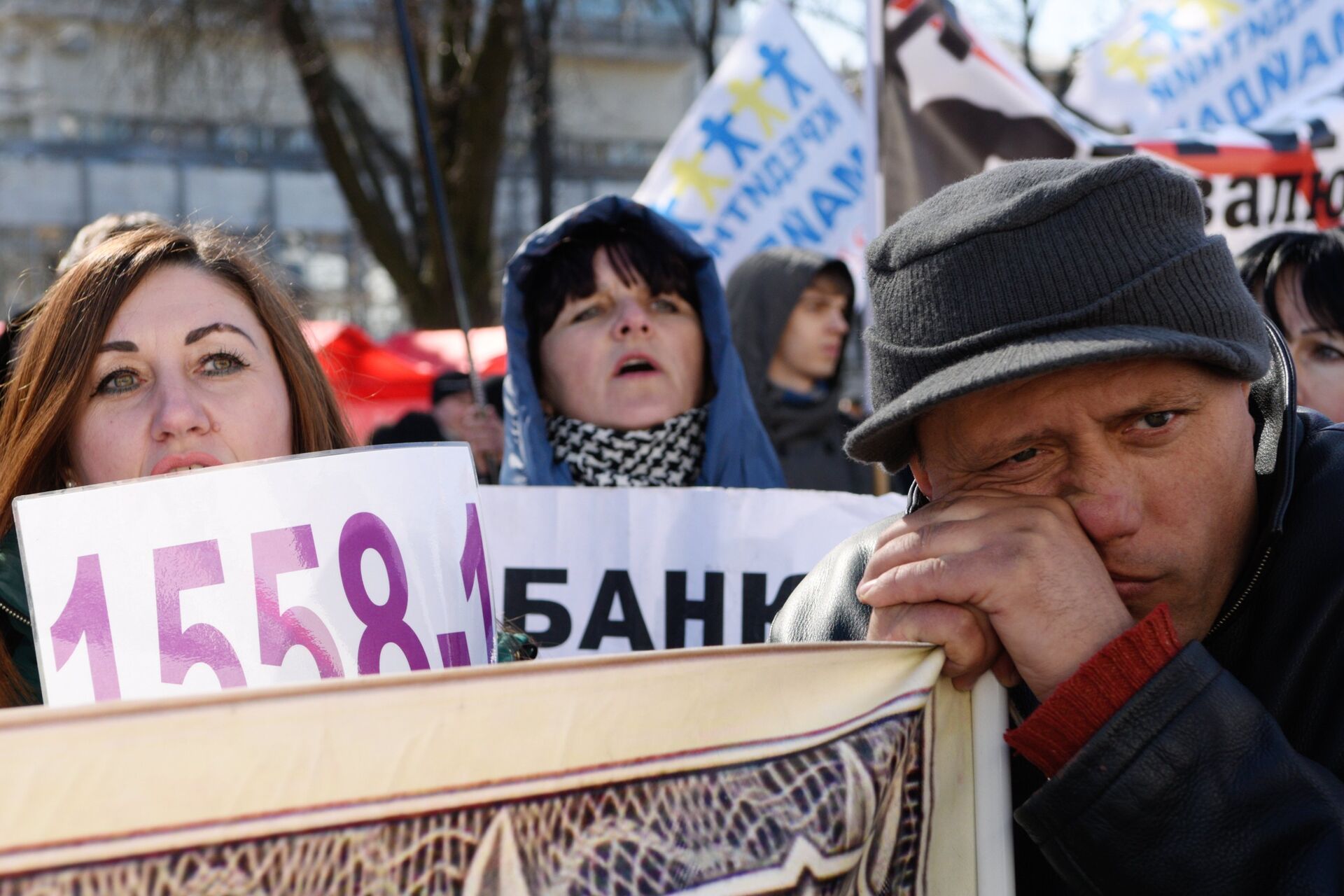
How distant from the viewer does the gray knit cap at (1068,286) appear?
120 cm

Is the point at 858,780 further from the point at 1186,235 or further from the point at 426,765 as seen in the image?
the point at 1186,235

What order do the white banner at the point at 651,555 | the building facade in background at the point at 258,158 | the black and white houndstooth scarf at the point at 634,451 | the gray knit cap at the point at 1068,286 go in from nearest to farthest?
the gray knit cap at the point at 1068,286 < the white banner at the point at 651,555 < the black and white houndstooth scarf at the point at 634,451 < the building facade in background at the point at 258,158

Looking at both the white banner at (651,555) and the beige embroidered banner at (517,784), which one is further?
the white banner at (651,555)

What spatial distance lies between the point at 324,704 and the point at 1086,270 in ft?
2.60

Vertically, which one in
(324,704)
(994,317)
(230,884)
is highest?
(994,317)

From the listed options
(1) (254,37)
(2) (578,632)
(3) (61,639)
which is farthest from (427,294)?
(3) (61,639)

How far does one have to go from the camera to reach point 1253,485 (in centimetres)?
134

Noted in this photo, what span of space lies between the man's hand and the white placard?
1.60ft

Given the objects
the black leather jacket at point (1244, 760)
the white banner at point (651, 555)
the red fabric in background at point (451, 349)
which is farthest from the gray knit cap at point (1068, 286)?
the red fabric in background at point (451, 349)

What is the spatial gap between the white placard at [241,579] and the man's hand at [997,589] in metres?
0.49

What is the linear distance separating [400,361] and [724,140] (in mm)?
4120

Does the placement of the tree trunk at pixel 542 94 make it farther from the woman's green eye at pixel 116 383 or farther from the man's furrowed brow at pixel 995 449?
the man's furrowed brow at pixel 995 449

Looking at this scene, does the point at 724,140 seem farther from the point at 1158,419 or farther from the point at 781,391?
the point at 1158,419

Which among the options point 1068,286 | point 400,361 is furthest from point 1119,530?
point 400,361
